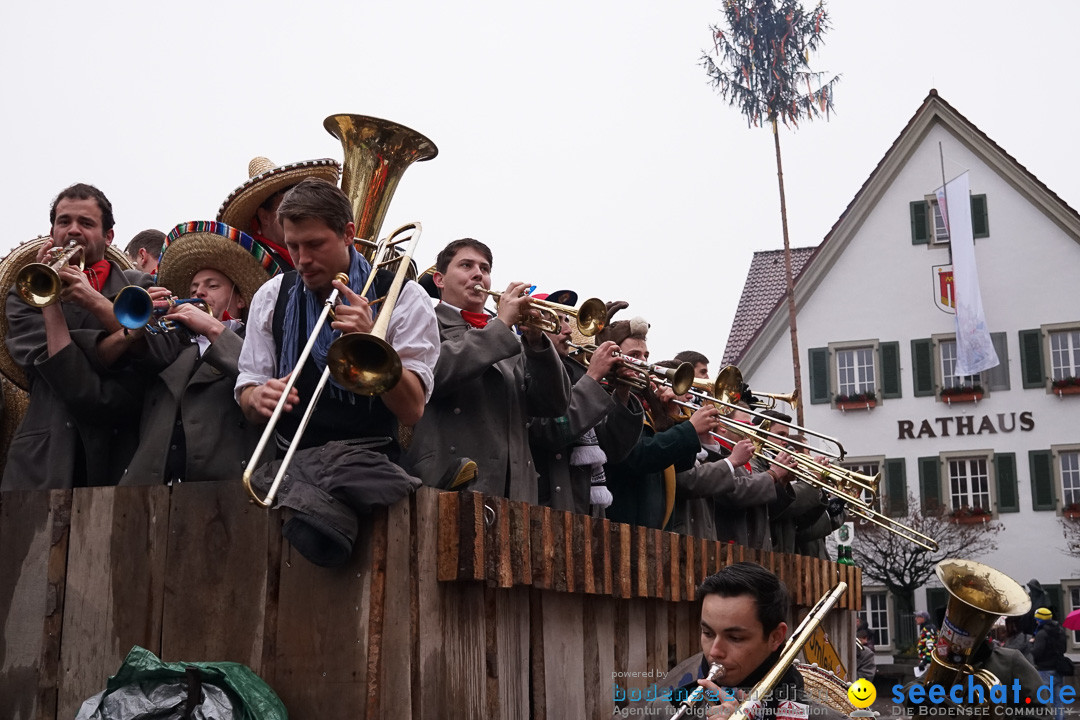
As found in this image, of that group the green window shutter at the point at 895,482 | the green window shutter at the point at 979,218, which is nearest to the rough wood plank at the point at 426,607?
the green window shutter at the point at 895,482

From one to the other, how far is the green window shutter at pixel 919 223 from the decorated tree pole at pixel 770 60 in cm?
356

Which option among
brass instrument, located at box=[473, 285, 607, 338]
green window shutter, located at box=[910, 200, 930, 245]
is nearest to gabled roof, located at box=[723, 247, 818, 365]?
→ green window shutter, located at box=[910, 200, 930, 245]

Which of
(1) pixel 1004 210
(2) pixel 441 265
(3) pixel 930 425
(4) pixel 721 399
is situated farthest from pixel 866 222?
(2) pixel 441 265

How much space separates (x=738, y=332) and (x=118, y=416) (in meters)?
31.8

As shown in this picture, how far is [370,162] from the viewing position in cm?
662

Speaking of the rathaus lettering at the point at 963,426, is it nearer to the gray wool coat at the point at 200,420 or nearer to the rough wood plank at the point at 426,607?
the gray wool coat at the point at 200,420

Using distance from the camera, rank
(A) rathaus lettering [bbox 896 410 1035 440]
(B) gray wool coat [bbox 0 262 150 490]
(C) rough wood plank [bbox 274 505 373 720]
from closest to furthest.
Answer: (C) rough wood plank [bbox 274 505 373 720] < (B) gray wool coat [bbox 0 262 150 490] < (A) rathaus lettering [bbox 896 410 1035 440]

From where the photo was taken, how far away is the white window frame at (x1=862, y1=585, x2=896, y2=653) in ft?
104

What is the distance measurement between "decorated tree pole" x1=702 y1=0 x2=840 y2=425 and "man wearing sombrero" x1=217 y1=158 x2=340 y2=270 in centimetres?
3008

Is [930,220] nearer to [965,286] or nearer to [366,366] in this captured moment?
[965,286]

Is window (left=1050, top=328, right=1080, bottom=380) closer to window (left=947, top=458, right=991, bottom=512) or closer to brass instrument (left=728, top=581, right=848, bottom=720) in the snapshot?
window (left=947, top=458, right=991, bottom=512)

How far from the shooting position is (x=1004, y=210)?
3269 centimetres

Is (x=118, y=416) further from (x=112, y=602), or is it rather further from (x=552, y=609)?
(x=552, y=609)

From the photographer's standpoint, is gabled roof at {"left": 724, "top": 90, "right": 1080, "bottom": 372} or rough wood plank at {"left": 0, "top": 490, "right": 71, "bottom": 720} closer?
rough wood plank at {"left": 0, "top": 490, "right": 71, "bottom": 720}
